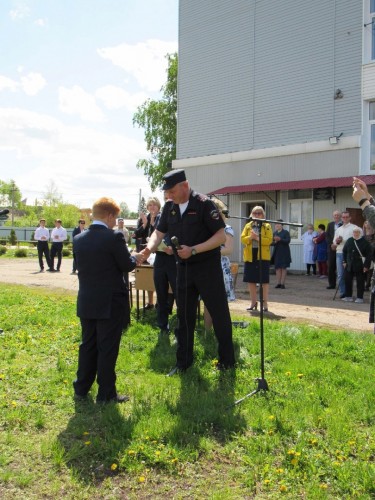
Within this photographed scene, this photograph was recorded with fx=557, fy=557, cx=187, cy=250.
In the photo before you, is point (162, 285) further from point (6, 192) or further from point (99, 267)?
point (6, 192)

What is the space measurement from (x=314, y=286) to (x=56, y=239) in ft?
32.1

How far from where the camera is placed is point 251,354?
6.61 metres

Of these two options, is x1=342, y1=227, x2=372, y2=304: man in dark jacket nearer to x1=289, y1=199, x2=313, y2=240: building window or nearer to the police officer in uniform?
the police officer in uniform

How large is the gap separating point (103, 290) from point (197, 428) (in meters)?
1.44

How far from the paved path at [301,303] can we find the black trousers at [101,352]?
4.45 meters

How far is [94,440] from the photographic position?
412cm

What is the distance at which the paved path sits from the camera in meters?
9.35

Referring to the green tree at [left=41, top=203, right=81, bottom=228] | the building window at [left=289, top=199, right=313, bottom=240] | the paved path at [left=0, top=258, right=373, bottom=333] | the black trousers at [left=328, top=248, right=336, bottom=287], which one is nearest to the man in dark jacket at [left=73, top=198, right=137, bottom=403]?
the paved path at [left=0, top=258, right=373, bottom=333]

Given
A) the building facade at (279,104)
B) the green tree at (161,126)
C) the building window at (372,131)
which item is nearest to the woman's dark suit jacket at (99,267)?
the building facade at (279,104)

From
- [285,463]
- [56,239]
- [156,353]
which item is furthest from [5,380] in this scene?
[56,239]

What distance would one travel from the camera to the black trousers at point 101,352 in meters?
4.95

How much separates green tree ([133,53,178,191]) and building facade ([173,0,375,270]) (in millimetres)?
12604

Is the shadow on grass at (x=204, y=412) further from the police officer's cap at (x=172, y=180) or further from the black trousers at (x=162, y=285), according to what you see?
the black trousers at (x=162, y=285)

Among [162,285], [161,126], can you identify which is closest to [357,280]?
[162,285]
